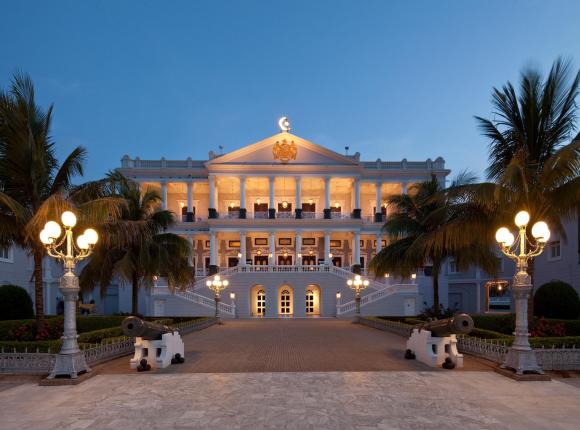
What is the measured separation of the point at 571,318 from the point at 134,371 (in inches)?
626

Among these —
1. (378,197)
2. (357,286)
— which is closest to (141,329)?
(357,286)

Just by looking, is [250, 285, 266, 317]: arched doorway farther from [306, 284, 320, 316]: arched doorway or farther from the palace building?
[306, 284, 320, 316]: arched doorway

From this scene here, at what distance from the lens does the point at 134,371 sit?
34.5 feet

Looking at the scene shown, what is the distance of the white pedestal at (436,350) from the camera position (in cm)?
1069

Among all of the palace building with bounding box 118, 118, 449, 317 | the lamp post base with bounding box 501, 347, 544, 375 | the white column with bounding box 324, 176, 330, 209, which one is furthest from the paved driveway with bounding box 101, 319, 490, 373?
the white column with bounding box 324, 176, 330, 209

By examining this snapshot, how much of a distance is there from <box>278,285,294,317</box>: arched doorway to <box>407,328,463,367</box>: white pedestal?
2169 cm

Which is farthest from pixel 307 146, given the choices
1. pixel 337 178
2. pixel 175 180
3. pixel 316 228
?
pixel 175 180

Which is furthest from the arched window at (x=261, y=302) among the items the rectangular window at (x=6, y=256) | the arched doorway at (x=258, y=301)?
the rectangular window at (x=6, y=256)

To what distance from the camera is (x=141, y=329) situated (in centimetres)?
1008

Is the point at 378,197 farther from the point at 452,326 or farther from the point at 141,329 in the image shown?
the point at 141,329

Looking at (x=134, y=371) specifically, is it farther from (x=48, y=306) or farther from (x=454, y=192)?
(x=48, y=306)

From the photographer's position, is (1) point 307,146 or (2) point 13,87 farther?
(1) point 307,146

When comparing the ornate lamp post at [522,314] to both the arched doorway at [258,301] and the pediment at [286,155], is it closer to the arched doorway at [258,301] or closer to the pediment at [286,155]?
the arched doorway at [258,301]

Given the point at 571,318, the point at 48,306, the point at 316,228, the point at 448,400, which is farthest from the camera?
the point at 316,228
